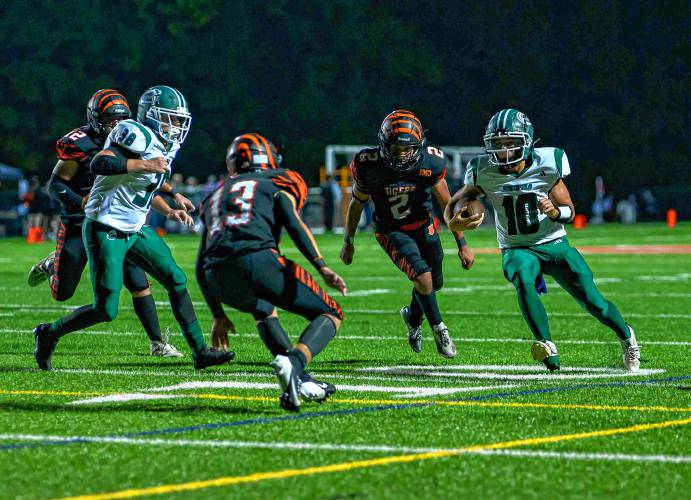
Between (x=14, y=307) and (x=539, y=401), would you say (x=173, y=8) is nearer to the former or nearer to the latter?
(x=14, y=307)

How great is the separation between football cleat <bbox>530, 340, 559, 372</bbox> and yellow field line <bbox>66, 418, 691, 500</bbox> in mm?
2114

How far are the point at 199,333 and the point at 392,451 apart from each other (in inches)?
141

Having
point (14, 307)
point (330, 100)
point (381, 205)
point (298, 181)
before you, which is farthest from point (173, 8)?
point (298, 181)

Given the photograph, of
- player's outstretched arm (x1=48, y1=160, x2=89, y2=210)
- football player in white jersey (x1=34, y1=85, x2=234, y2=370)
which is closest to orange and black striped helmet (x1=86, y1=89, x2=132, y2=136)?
player's outstretched arm (x1=48, y1=160, x2=89, y2=210)

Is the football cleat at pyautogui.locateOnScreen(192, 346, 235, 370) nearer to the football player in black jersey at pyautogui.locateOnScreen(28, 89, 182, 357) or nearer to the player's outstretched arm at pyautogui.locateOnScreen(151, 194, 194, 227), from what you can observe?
the player's outstretched arm at pyautogui.locateOnScreen(151, 194, 194, 227)

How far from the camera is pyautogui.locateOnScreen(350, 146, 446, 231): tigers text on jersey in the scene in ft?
36.6


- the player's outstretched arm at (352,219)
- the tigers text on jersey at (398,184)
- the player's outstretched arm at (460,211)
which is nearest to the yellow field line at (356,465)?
the player's outstretched arm at (460,211)

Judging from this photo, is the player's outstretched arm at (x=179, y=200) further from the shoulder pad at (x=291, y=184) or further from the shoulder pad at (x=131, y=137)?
the shoulder pad at (x=291, y=184)

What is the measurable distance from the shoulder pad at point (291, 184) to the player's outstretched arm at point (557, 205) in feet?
6.97

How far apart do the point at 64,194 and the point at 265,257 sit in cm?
314

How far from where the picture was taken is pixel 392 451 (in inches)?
252

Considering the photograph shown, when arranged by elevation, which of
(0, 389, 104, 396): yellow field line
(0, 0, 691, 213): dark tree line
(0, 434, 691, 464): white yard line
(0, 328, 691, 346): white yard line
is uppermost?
(0, 434, 691, 464): white yard line

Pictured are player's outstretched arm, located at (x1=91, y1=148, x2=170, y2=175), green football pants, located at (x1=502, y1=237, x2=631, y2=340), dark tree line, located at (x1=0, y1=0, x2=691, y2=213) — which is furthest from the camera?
dark tree line, located at (x1=0, y1=0, x2=691, y2=213)

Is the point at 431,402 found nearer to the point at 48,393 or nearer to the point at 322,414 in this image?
the point at 322,414
